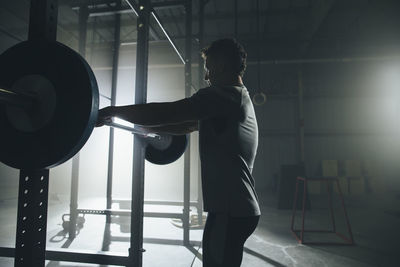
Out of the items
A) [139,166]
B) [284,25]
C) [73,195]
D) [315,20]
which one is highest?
[284,25]

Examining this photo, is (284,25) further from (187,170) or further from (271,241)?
(271,241)

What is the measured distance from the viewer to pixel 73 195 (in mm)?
2867

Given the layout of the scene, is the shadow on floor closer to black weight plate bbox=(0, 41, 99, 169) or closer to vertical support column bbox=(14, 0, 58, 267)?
vertical support column bbox=(14, 0, 58, 267)

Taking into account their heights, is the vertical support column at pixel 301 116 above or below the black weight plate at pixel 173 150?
above

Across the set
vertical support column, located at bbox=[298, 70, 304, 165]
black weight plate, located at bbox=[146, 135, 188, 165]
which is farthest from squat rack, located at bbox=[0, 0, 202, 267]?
vertical support column, located at bbox=[298, 70, 304, 165]

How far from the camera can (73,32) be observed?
6.91 m

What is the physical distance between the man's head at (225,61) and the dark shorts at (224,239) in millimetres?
484

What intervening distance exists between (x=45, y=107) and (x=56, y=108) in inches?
1.1

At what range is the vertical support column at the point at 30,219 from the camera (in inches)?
24.7

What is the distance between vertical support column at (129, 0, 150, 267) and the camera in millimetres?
1487

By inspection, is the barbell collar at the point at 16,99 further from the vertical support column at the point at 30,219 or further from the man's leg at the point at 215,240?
the man's leg at the point at 215,240

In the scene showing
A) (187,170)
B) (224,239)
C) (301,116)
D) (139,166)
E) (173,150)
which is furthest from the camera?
(301,116)

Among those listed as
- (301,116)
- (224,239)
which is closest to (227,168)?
(224,239)

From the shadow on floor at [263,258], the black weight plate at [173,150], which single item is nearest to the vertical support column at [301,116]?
the shadow on floor at [263,258]
